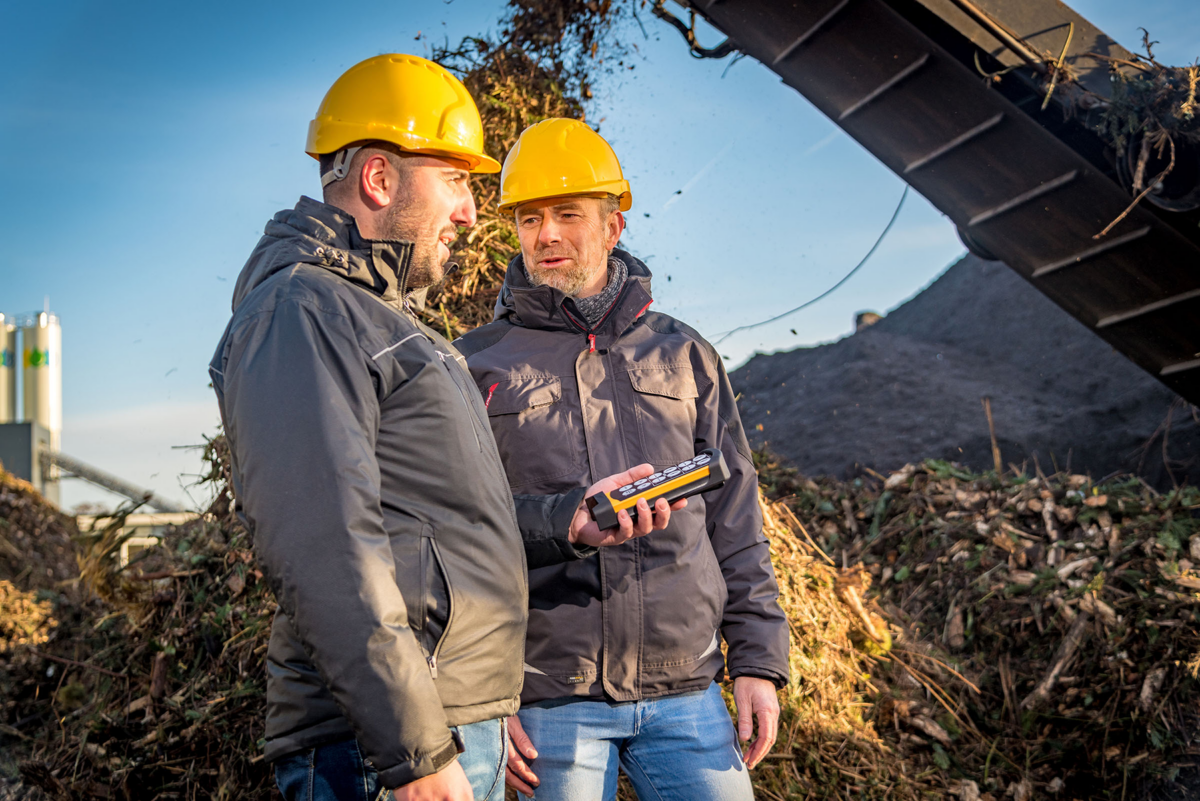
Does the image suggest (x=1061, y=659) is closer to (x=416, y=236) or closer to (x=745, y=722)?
(x=745, y=722)

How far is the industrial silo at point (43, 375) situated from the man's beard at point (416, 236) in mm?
14061

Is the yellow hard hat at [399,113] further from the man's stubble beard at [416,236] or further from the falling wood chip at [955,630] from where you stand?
the falling wood chip at [955,630]

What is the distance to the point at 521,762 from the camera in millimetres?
2041

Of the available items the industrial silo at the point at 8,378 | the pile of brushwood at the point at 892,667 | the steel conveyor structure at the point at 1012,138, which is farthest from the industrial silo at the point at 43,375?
the steel conveyor structure at the point at 1012,138

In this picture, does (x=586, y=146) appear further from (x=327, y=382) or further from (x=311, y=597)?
(x=311, y=597)

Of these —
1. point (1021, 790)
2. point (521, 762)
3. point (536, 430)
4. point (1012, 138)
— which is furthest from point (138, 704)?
point (1012, 138)

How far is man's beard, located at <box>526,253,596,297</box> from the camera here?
2.51m

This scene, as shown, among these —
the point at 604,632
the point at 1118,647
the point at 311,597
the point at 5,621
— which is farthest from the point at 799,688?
the point at 5,621

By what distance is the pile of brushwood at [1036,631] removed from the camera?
408cm

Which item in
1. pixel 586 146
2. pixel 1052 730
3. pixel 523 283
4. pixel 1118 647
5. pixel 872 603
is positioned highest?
pixel 586 146

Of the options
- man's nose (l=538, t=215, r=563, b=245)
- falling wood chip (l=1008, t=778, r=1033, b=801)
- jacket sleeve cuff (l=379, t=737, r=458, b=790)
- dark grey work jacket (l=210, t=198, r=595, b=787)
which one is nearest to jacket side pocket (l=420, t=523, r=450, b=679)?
dark grey work jacket (l=210, t=198, r=595, b=787)

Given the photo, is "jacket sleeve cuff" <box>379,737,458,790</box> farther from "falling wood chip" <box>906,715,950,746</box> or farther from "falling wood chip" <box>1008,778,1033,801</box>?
"falling wood chip" <box>1008,778,1033,801</box>

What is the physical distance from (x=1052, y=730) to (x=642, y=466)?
3523mm

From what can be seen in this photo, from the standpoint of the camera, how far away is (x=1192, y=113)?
4750mm
